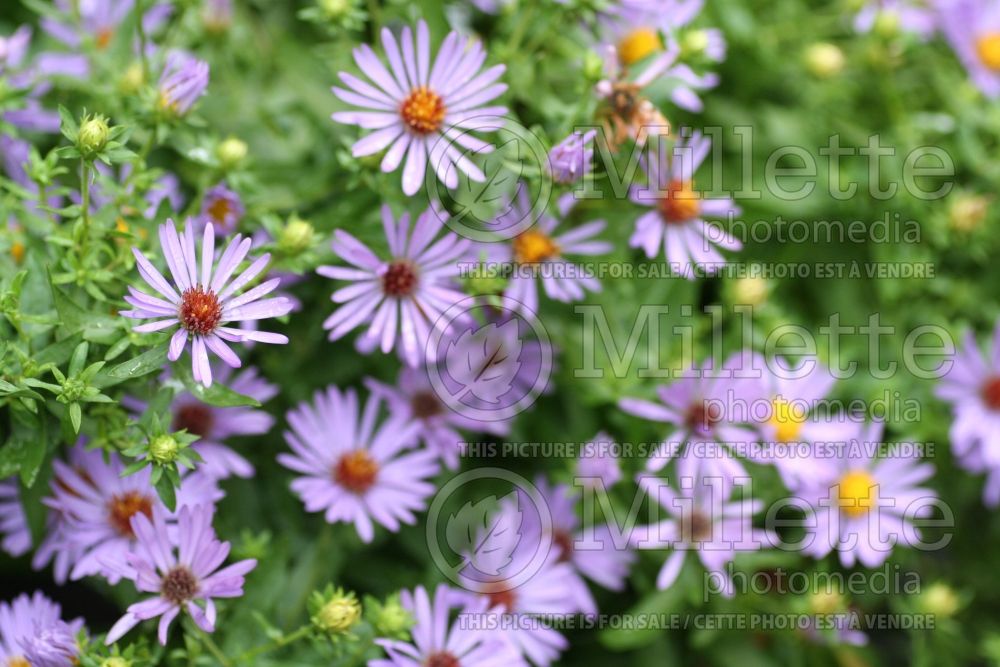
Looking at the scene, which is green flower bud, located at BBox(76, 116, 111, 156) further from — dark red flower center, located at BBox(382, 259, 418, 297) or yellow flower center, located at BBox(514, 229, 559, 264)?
yellow flower center, located at BBox(514, 229, 559, 264)

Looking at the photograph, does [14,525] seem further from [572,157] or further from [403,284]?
[572,157]

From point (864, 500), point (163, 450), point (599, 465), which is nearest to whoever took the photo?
point (163, 450)

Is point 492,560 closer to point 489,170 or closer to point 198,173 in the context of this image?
point 489,170

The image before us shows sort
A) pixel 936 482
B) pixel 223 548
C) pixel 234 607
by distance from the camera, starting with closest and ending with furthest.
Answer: pixel 223 548 < pixel 234 607 < pixel 936 482

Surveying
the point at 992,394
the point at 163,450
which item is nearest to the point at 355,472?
the point at 163,450

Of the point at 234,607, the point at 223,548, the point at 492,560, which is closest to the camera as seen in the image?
the point at 223,548

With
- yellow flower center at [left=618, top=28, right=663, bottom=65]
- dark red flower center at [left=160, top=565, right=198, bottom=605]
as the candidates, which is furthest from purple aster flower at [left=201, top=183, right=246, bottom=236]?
yellow flower center at [left=618, top=28, right=663, bottom=65]

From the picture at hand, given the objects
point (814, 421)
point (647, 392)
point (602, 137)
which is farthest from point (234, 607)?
point (814, 421)

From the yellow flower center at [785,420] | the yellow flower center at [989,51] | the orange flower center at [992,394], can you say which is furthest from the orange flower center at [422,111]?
the yellow flower center at [989,51]
